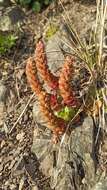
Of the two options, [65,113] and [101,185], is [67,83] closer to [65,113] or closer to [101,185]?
[65,113]

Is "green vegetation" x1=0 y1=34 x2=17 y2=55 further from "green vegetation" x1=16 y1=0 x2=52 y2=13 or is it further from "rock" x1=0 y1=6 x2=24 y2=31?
"green vegetation" x1=16 y1=0 x2=52 y2=13

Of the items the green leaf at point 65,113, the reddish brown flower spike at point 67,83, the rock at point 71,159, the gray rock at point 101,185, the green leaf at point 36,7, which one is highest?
the green leaf at point 36,7

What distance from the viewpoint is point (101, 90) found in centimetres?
327

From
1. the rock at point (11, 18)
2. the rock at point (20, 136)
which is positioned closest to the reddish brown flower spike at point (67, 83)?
the rock at point (20, 136)

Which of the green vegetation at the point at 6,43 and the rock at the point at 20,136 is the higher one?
the green vegetation at the point at 6,43

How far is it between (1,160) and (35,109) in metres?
0.47

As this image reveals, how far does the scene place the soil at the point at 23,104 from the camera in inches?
131

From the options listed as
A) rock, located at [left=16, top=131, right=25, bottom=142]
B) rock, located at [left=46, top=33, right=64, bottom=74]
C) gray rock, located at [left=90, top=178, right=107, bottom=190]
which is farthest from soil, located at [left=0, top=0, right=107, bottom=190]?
rock, located at [left=46, top=33, right=64, bottom=74]

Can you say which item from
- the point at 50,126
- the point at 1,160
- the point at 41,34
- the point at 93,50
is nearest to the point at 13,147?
the point at 1,160

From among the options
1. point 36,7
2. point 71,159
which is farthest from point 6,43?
point 71,159

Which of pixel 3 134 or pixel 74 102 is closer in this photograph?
pixel 74 102

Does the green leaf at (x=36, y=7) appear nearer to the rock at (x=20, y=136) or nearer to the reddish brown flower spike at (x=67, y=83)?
the rock at (x=20, y=136)

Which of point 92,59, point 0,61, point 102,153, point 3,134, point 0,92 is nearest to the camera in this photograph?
point 102,153

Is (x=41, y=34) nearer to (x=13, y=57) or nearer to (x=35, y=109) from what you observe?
(x=13, y=57)
